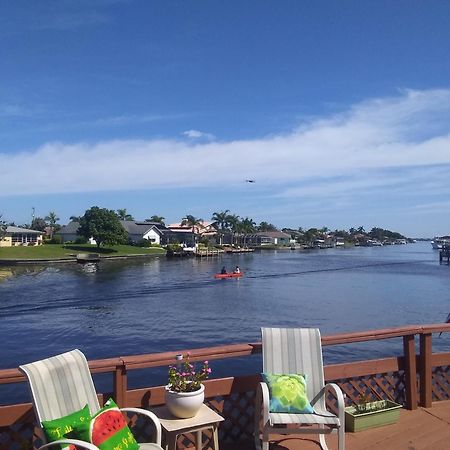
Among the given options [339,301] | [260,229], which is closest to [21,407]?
[339,301]

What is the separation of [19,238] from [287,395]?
74.8m

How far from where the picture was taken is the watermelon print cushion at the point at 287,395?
3.98 meters

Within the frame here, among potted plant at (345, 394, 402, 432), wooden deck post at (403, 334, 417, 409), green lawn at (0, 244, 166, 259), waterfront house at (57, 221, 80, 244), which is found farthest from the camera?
waterfront house at (57, 221, 80, 244)

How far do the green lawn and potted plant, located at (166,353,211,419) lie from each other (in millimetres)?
56247

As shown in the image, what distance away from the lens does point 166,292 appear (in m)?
35.4

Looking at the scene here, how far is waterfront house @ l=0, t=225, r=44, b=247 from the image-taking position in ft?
224

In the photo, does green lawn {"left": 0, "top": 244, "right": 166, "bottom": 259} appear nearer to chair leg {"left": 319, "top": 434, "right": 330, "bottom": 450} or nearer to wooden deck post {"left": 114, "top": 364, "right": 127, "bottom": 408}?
wooden deck post {"left": 114, "top": 364, "right": 127, "bottom": 408}

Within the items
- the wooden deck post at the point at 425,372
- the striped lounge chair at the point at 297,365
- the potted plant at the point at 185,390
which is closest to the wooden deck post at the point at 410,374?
the wooden deck post at the point at 425,372

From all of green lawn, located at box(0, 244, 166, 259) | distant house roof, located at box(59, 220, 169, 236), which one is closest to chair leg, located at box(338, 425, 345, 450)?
green lawn, located at box(0, 244, 166, 259)

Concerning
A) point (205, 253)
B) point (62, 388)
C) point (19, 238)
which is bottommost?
point (205, 253)

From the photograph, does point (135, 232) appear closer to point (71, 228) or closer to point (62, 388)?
point (71, 228)

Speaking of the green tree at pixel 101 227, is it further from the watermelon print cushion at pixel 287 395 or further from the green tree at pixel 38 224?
the watermelon print cushion at pixel 287 395

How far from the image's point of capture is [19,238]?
235 ft

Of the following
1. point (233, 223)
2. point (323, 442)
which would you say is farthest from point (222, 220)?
point (323, 442)
